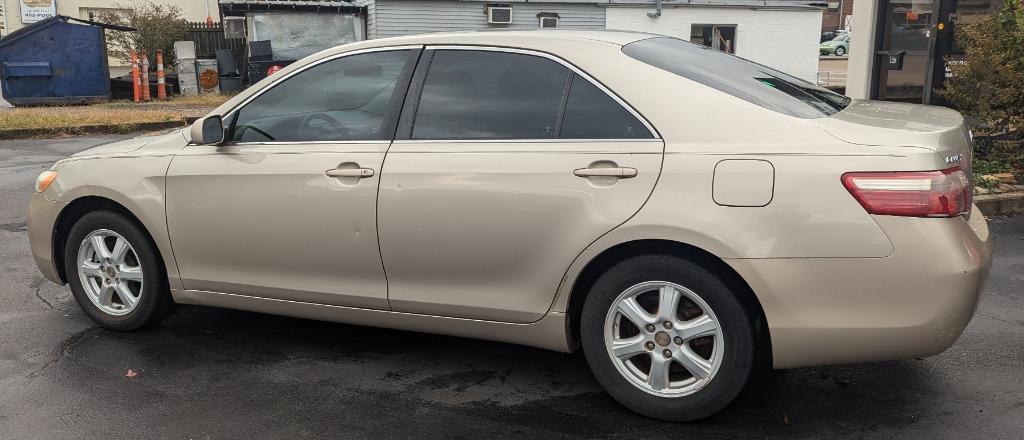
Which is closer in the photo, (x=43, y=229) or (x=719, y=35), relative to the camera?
(x=43, y=229)

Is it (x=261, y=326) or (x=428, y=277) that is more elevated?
(x=428, y=277)

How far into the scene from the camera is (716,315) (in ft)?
11.5

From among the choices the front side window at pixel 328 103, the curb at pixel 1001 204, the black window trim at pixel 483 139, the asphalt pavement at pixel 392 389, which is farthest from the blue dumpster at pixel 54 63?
the black window trim at pixel 483 139

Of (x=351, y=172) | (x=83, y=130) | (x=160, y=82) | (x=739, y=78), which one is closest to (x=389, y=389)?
(x=351, y=172)

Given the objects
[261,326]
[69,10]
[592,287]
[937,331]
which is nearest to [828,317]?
[937,331]

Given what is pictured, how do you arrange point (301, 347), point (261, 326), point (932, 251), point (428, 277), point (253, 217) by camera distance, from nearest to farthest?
point (932, 251)
point (428, 277)
point (253, 217)
point (301, 347)
point (261, 326)

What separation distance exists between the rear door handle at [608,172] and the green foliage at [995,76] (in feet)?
20.0

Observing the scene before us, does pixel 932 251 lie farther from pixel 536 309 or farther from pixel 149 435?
pixel 149 435

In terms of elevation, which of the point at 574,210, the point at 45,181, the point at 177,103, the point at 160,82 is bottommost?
the point at 177,103

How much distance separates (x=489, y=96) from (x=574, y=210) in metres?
0.72

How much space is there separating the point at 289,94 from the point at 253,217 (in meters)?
0.63

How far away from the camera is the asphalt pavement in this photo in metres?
3.65

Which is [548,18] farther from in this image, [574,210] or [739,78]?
[574,210]

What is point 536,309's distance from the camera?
12.6 ft
